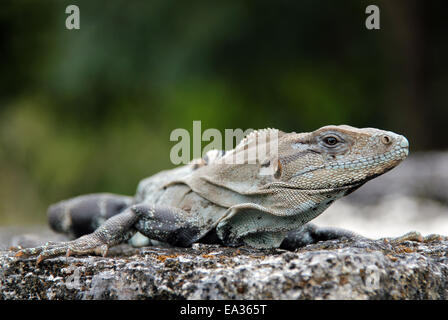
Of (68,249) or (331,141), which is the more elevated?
(331,141)

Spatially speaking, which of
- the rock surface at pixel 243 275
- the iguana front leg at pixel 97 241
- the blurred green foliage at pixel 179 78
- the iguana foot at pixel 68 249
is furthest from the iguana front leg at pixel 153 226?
the blurred green foliage at pixel 179 78

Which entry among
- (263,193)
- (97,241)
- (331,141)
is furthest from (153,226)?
(331,141)

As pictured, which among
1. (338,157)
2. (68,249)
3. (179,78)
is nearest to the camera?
(68,249)

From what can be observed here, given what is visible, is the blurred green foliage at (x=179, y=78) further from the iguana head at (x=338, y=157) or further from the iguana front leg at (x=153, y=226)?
the iguana head at (x=338, y=157)

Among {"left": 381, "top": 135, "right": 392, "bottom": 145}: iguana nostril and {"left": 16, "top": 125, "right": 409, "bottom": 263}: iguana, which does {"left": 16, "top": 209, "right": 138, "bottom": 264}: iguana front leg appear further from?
{"left": 381, "top": 135, "right": 392, "bottom": 145}: iguana nostril

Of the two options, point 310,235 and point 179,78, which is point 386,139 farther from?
point 179,78

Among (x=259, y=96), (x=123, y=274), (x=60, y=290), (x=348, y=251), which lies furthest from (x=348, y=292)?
(x=259, y=96)

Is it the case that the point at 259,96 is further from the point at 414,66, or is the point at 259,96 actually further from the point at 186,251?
the point at 186,251
